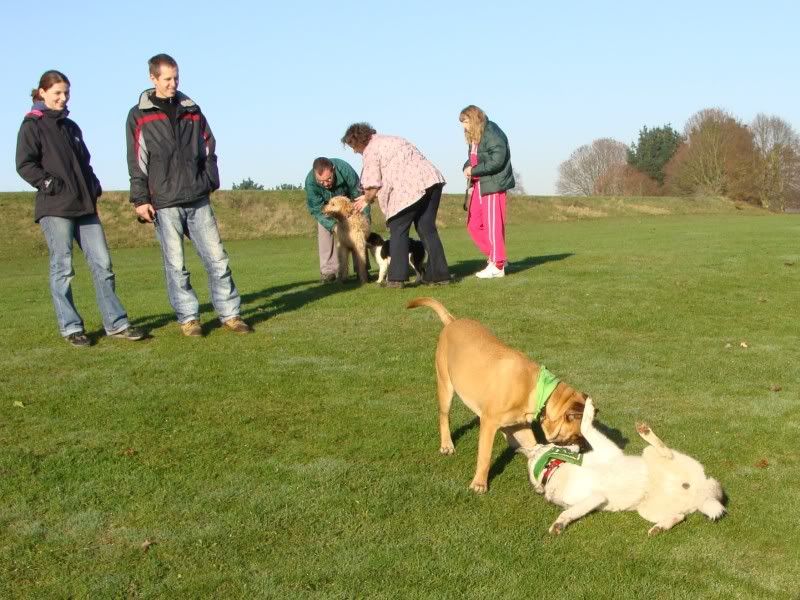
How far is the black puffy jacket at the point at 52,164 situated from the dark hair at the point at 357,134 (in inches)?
175

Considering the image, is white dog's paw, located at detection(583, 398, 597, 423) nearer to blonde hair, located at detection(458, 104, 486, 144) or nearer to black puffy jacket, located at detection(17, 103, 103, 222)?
black puffy jacket, located at detection(17, 103, 103, 222)

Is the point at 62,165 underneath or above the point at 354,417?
above

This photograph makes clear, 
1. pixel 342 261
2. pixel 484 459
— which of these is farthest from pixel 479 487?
pixel 342 261

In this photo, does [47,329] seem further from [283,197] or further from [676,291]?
[283,197]

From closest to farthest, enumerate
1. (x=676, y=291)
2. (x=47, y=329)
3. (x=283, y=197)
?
(x=47, y=329)
(x=676, y=291)
(x=283, y=197)

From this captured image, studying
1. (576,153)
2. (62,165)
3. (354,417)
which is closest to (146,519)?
(354,417)

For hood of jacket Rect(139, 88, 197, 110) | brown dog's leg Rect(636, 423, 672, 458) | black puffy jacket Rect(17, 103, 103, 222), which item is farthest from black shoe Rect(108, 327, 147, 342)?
brown dog's leg Rect(636, 423, 672, 458)

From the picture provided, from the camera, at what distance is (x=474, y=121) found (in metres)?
13.0

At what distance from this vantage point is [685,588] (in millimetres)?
3738

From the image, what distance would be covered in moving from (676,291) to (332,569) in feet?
30.3

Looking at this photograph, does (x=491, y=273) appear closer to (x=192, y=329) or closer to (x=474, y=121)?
(x=474, y=121)

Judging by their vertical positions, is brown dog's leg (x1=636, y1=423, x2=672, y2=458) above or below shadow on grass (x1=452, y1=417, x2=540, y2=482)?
above

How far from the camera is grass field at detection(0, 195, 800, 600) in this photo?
152 inches

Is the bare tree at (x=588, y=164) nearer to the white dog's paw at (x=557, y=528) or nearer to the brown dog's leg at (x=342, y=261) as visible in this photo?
the brown dog's leg at (x=342, y=261)
